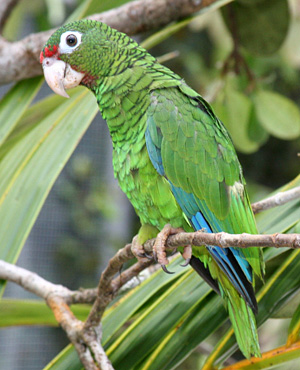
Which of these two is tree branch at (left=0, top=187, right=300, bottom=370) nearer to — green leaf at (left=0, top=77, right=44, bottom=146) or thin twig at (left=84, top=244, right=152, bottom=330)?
thin twig at (left=84, top=244, right=152, bottom=330)

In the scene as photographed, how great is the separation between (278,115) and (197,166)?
51 cm

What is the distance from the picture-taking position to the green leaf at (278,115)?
115 cm

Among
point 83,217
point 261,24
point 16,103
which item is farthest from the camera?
point 83,217

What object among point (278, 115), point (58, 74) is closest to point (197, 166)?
point (58, 74)

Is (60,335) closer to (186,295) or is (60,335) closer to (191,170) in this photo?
(186,295)

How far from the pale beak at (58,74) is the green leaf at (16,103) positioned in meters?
0.21

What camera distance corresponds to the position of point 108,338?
0.79 m

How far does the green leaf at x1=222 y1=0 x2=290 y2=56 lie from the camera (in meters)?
1.15

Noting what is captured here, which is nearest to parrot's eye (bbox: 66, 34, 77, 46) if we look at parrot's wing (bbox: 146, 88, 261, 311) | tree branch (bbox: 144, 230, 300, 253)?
parrot's wing (bbox: 146, 88, 261, 311)

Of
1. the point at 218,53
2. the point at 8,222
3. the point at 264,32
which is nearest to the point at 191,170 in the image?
the point at 8,222

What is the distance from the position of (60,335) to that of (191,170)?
3.96 feet

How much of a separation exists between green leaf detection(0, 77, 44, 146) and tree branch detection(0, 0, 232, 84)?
2 cm

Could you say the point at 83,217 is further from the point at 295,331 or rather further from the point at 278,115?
the point at 295,331

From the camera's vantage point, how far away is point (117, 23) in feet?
3.28
